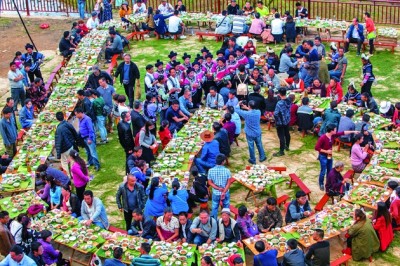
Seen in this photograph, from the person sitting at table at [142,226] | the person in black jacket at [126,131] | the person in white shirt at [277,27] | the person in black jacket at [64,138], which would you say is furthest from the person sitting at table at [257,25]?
the person sitting at table at [142,226]

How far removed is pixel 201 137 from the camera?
1769cm

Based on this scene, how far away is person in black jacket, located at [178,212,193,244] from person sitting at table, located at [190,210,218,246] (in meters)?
0.15

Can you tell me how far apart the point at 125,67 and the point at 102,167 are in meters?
4.01

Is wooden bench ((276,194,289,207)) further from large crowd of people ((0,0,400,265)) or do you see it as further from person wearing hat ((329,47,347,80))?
person wearing hat ((329,47,347,80))

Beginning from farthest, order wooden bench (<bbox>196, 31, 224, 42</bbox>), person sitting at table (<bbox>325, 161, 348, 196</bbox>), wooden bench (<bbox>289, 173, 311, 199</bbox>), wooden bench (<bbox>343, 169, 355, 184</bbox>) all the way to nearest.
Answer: wooden bench (<bbox>196, 31, 224, 42</bbox>) < wooden bench (<bbox>343, 169, 355, 184</bbox>) < wooden bench (<bbox>289, 173, 311, 199</bbox>) < person sitting at table (<bbox>325, 161, 348, 196</bbox>)

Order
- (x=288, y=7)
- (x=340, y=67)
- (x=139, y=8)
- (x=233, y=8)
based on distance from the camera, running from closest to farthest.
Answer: (x=340, y=67)
(x=233, y=8)
(x=139, y=8)
(x=288, y=7)

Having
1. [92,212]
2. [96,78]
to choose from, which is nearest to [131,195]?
[92,212]

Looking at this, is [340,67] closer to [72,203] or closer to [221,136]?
[221,136]

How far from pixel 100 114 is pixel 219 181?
546 cm

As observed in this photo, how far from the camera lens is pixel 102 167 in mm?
19391

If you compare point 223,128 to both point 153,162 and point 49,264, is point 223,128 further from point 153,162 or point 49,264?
point 49,264

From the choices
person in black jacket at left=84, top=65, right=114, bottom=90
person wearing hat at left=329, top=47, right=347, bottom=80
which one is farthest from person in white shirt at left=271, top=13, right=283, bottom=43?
person in black jacket at left=84, top=65, right=114, bottom=90

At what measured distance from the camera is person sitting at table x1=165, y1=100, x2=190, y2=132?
1966 cm

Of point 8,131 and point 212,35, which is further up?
point 212,35
